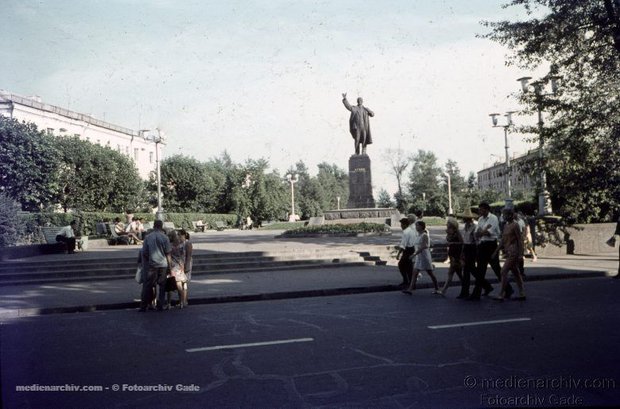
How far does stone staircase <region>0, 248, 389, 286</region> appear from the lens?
602 inches

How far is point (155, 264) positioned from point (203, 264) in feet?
20.8

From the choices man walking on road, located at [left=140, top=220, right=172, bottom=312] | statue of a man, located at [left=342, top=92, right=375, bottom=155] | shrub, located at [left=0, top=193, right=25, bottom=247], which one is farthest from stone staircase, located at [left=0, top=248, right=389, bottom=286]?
statue of a man, located at [left=342, top=92, right=375, bottom=155]

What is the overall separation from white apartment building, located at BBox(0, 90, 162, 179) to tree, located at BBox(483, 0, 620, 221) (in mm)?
29312

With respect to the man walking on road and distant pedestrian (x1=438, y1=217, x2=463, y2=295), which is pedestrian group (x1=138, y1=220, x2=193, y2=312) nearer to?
the man walking on road

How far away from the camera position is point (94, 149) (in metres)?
44.4

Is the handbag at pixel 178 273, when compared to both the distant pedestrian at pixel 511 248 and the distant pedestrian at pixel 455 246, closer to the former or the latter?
the distant pedestrian at pixel 455 246

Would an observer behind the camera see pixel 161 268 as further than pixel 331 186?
No

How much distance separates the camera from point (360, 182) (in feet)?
107

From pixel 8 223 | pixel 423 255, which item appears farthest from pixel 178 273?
pixel 8 223

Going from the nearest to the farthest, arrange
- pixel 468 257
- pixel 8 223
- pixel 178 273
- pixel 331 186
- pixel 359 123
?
pixel 178 273 → pixel 468 257 → pixel 8 223 → pixel 359 123 → pixel 331 186

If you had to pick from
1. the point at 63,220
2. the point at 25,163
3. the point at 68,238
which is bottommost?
the point at 68,238

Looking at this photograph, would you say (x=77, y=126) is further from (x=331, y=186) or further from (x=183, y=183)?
(x=331, y=186)

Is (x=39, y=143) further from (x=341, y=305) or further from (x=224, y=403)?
(x=224, y=403)

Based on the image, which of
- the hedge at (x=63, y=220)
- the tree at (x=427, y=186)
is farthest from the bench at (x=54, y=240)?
the tree at (x=427, y=186)
